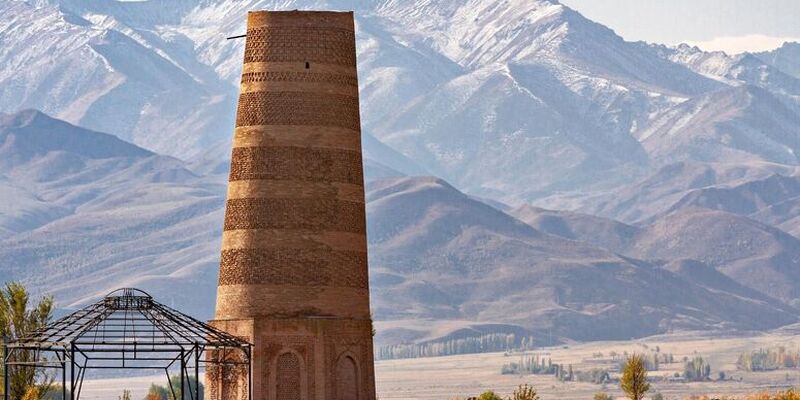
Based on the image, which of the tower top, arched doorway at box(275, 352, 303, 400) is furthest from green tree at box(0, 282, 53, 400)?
the tower top

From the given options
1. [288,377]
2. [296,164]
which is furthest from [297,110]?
[288,377]

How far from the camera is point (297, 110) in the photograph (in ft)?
208

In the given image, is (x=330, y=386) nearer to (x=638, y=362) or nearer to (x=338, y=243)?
(x=338, y=243)

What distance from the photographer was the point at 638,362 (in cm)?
9631

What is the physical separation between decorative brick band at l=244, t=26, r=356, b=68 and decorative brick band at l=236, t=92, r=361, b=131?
3.67 feet

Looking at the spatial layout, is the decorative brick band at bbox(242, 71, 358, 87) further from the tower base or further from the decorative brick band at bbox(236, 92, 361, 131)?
the tower base

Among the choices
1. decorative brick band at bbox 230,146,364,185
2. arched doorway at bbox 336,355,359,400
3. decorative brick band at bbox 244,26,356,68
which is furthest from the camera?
decorative brick band at bbox 244,26,356,68

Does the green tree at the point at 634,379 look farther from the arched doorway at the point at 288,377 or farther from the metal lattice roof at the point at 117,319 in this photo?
the metal lattice roof at the point at 117,319

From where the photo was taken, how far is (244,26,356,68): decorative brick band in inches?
2515

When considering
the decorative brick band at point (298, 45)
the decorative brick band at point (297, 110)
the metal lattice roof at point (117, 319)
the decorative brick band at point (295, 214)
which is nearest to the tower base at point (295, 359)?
the decorative brick band at point (295, 214)

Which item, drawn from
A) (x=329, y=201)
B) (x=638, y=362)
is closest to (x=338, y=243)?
(x=329, y=201)

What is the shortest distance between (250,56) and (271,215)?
5219 millimetres

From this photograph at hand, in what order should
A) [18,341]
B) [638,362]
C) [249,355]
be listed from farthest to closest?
[638,362]
[249,355]
[18,341]

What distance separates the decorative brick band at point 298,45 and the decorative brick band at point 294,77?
16.9 inches
